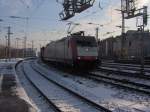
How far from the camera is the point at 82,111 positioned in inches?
468

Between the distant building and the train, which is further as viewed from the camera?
the distant building

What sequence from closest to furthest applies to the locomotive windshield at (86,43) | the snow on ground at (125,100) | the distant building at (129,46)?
the snow on ground at (125,100), the locomotive windshield at (86,43), the distant building at (129,46)

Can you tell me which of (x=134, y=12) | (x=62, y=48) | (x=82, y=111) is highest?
(x=134, y=12)

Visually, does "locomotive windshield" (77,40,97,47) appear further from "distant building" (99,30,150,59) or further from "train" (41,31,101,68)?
"distant building" (99,30,150,59)

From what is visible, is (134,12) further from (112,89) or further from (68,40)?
(112,89)

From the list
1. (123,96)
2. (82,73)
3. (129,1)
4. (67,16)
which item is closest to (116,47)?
(129,1)

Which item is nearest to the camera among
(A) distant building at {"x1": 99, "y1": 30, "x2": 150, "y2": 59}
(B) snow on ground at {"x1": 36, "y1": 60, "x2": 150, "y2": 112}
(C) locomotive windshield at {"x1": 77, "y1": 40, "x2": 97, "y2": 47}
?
(B) snow on ground at {"x1": 36, "y1": 60, "x2": 150, "y2": 112}

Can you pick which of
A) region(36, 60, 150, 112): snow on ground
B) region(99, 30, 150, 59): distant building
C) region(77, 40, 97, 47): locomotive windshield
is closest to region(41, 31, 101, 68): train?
region(77, 40, 97, 47): locomotive windshield

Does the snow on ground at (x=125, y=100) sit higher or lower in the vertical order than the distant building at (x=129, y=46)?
lower

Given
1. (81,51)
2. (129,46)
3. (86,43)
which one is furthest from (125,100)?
(129,46)

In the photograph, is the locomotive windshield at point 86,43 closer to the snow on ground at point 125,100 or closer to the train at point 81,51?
the train at point 81,51

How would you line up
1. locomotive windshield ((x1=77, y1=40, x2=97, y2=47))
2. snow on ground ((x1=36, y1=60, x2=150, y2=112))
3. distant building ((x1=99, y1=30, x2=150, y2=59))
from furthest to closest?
distant building ((x1=99, y1=30, x2=150, y2=59)), locomotive windshield ((x1=77, y1=40, x2=97, y2=47)), snow on ground ((x1=36, y1=60, x2=150, y2=112))

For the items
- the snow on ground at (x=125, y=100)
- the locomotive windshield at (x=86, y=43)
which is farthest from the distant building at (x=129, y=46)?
the snow on ground at (x=125, y=100)

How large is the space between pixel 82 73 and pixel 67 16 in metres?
8.31
